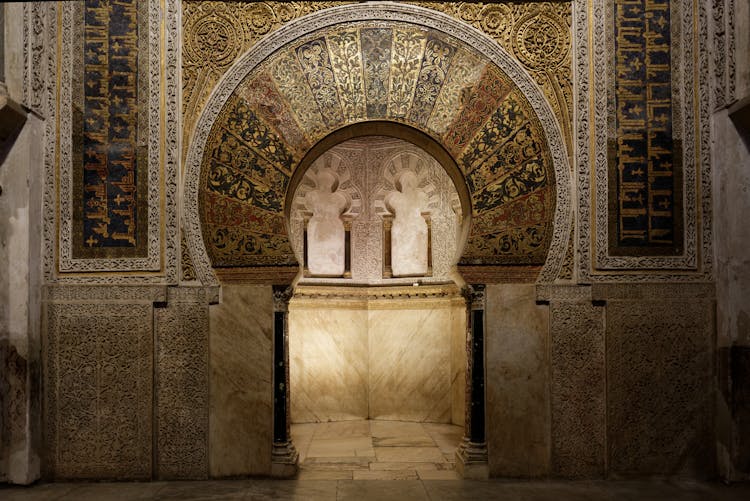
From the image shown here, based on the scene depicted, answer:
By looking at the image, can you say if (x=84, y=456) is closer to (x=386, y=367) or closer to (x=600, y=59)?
(x=386, y=367)

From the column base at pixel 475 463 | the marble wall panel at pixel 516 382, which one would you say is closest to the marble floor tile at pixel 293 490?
the column base at pixel 475 463

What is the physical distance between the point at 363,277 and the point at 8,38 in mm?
4453

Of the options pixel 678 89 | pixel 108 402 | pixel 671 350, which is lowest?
pixel 108 402

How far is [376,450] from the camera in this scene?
630 centimetres

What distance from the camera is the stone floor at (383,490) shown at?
15.4 ft

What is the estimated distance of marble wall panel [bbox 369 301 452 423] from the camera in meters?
7.73

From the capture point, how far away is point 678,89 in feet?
17.4

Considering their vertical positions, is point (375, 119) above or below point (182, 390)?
above

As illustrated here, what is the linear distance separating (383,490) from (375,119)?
2752 mm

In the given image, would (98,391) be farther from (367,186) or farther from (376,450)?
(367,186)

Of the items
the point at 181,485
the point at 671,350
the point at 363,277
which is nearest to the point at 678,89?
the point at 671,350

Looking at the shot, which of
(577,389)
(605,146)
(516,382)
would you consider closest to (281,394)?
(516,382)

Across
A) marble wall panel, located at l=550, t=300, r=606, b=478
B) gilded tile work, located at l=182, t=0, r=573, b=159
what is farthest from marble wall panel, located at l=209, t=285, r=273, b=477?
marble wall panel, located at l=550, t=300, r=606, b=478

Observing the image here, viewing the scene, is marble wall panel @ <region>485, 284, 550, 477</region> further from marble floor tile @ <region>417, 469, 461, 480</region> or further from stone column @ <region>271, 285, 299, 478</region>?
stone column @ <region>271, 285, 299, 478</region>
